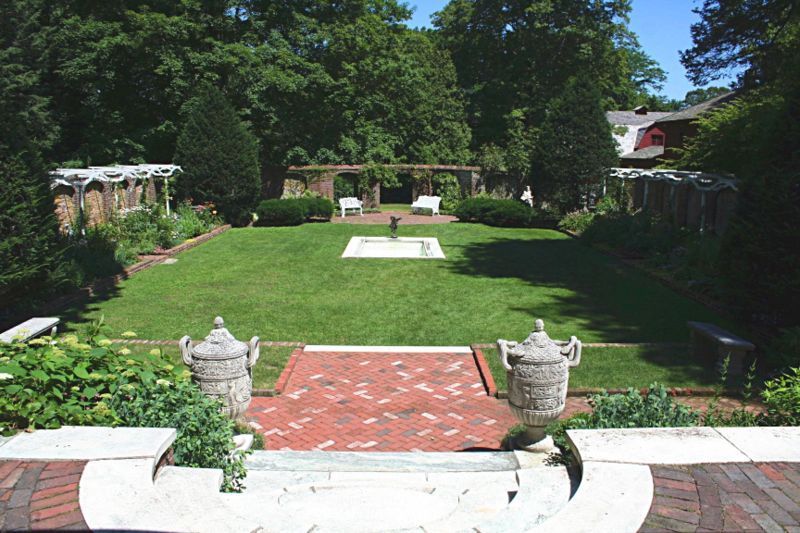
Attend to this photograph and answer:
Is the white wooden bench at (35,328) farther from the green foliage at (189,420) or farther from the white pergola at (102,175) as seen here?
the white pergola at (102,175)

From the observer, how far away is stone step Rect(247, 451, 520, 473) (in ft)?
18.4

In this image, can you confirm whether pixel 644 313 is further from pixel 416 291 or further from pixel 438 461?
pixel 438 461

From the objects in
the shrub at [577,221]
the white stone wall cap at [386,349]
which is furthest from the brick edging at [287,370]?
the shrub at [577,221]

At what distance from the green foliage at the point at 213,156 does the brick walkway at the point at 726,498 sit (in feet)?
69.0

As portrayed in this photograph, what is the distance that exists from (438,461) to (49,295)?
366 inches

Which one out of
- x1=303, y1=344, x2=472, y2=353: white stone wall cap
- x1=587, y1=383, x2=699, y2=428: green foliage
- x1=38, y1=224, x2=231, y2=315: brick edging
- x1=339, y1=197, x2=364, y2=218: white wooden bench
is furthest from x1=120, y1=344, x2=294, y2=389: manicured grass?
x1=339, y1=197, x2=364, y2=218: white wooden bench

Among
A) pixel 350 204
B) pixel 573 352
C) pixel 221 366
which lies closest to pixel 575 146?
pixel 350 204

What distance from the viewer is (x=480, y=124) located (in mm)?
43875

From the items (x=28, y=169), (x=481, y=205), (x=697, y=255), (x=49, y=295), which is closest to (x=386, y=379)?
(x=28, y=169)

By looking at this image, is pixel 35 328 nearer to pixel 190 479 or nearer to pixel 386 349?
pixel 386 349

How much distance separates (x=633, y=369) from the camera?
28.8 feet

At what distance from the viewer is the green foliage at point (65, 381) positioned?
527 centimetres

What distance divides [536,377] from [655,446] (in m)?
1.09

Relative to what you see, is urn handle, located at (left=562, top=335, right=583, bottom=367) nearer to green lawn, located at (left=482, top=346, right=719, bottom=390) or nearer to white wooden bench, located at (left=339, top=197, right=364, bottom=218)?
green lawn, located at (left=482, top=346, right=719, bottom=390)
